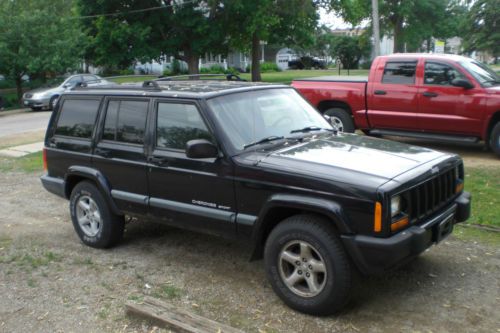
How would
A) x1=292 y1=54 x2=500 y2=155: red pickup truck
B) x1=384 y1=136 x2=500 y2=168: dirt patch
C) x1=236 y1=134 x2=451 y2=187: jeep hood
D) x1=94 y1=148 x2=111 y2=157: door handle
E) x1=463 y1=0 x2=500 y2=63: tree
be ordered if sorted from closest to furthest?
x1=236 y1=134 x2=451 y2=187: jeep hood → x1=94 y1=148 x2=111 y2=157: door handle → x1=384 y1=136 x2=500 y2=168: dirt patch → x1=292 y1=54 x2=500 y2=155: red pickup truck → x1=463 y1=0 x2=500 y2=63: tree

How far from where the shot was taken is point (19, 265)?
5.65m

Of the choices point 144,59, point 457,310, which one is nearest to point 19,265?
point 457,310

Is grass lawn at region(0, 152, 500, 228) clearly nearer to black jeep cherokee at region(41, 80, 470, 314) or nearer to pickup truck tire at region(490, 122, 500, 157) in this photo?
pickup truck tire at region(490, 122, 500, 157)

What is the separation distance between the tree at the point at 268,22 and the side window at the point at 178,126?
94.6ft

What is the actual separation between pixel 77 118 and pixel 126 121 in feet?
2.78

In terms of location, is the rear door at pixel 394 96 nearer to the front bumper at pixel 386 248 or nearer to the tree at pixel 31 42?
the front bumper at pixel 386 248

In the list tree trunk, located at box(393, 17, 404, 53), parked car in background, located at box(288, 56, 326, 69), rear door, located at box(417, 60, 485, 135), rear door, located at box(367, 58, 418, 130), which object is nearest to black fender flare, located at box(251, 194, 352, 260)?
rear door, located at box(417, 60, 485, 135)

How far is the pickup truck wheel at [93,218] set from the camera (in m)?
5.84

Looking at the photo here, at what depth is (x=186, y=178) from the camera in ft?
16.2

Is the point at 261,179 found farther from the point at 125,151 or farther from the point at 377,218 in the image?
the point at 125,151

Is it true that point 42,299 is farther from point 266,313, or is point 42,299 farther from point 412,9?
point 412,9

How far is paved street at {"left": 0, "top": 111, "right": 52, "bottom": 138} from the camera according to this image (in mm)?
18188

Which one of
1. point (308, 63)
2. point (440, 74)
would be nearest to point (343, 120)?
point (440, 74)

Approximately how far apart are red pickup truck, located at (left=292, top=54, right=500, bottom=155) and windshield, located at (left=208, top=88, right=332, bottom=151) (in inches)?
189
